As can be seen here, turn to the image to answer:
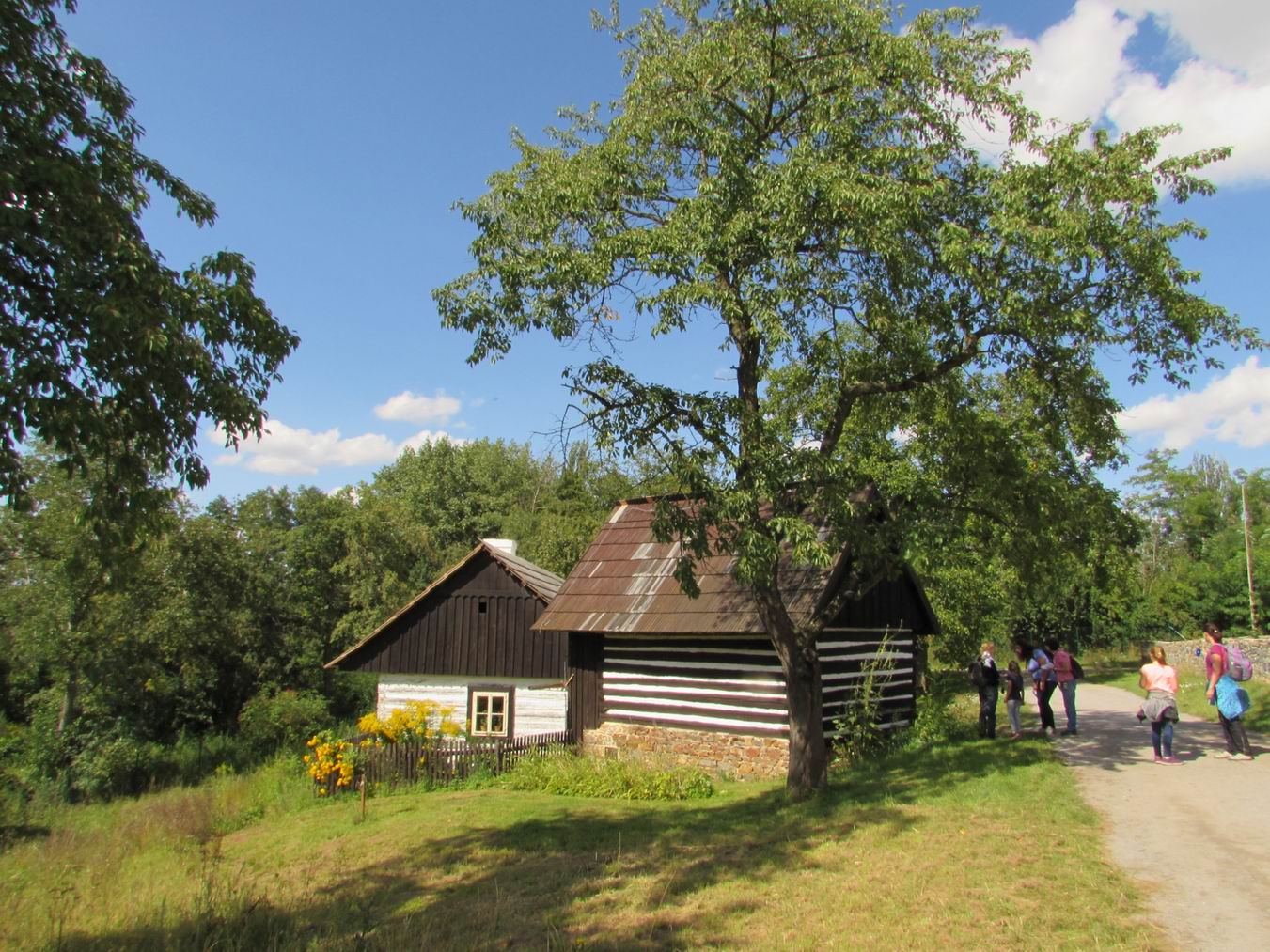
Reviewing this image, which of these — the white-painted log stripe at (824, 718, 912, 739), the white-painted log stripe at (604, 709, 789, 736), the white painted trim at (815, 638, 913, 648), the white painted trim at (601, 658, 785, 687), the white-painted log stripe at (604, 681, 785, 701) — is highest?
the white painted trim at (815, 638, 913, 648)

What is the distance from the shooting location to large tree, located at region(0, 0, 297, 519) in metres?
5.32

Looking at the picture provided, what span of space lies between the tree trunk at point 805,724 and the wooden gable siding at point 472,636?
8.92m

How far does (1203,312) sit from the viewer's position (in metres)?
10.0

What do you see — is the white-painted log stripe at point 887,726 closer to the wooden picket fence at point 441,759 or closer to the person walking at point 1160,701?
the person walking at point 1160,701

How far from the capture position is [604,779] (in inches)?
566

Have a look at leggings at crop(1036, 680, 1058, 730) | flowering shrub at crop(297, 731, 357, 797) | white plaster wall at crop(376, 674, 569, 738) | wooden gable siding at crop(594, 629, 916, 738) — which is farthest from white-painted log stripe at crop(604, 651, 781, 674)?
flowering shrub at crop(297, 731, 357, 797)

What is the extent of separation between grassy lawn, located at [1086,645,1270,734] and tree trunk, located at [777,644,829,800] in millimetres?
7793

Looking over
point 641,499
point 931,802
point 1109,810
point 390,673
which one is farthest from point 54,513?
Result: point 1109,810

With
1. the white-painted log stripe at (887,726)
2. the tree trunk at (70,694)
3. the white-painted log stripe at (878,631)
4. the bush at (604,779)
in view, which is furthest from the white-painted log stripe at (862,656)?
the tree trunk at (70,694)

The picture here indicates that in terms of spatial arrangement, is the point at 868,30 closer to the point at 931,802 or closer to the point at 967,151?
the point at 967,151

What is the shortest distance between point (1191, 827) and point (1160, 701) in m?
3.53

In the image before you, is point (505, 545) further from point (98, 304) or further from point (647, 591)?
point (98, 304)

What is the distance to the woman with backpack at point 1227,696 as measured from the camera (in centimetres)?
1123

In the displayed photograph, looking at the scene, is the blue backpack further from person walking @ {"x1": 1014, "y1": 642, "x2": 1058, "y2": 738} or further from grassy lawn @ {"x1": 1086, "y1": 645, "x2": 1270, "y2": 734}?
grassy lawn @ {"x1": 1086, "y1": 645, "x2": 1270, "y2": 734}
